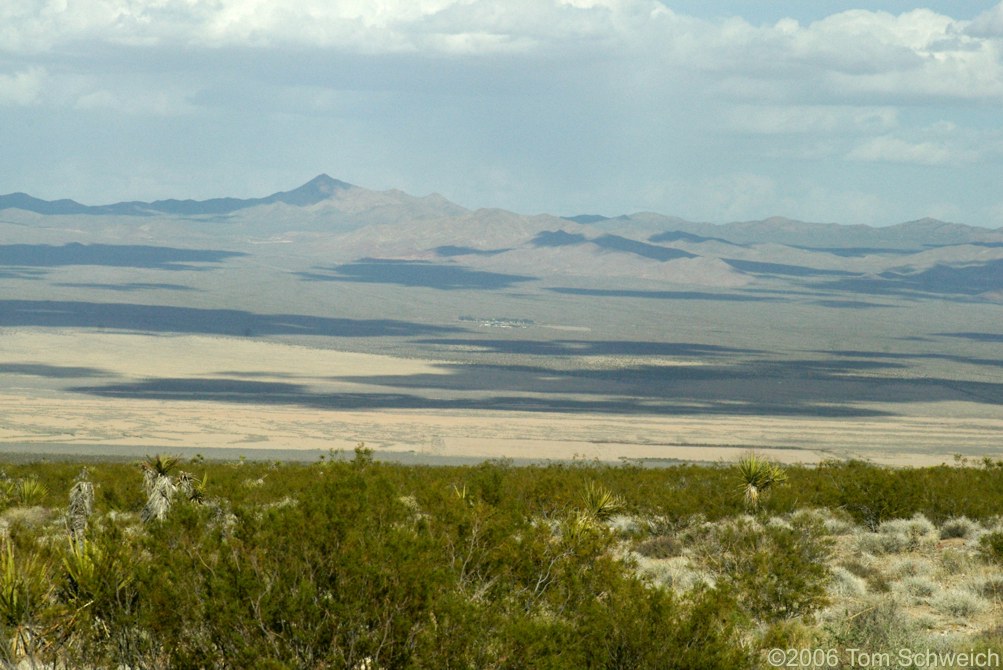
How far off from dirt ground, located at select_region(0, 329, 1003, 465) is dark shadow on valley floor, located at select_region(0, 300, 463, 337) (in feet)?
127

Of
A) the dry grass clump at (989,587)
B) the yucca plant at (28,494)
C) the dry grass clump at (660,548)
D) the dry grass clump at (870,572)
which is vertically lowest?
the yucca plant at (28,494)

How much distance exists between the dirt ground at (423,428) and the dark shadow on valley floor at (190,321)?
38.8 meters

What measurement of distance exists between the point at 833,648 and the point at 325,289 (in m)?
193

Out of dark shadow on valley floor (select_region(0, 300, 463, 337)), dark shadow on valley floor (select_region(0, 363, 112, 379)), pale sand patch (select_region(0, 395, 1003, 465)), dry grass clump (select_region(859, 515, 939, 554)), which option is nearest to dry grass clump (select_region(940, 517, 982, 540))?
dry grass clump (select_region(859, 515, 939, 554))

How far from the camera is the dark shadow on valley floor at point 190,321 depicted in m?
131

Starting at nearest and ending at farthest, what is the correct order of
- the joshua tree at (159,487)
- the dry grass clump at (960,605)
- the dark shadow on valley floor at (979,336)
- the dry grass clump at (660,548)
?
the dry grass clump at (960,605) → the joshua tree at (159,487) → the dry grass clump at (660,548) → the dark shadow on valley floor at (979,336)

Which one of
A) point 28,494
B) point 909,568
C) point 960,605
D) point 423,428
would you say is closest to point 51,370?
point 423,428

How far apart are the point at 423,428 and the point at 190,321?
85241 millimetres

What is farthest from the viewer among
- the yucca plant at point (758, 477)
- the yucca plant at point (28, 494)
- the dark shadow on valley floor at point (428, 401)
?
the dark shadow on valley floor at point (428, 401)

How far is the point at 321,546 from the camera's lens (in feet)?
25.5

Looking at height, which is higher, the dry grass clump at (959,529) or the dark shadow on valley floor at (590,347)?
the dry grass clump at (959,529)

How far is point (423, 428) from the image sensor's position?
63.6 m

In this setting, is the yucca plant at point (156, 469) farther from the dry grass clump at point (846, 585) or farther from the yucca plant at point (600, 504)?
the dry grass clump at point (846, 585)

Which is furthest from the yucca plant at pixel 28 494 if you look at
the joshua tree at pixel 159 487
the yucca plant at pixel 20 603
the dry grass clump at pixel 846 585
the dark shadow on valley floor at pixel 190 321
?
the dark shadow on valley floor at pixel 190 321
